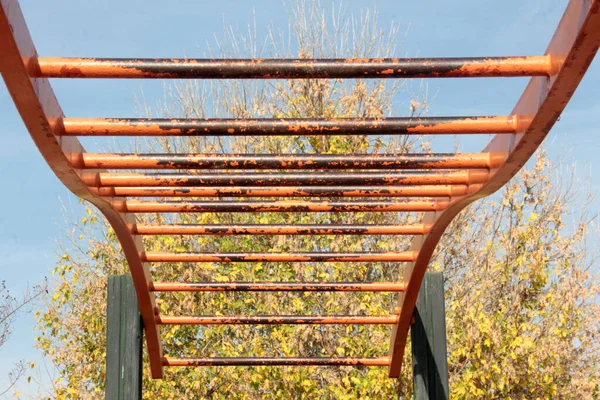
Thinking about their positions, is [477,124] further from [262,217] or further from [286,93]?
[286,93]

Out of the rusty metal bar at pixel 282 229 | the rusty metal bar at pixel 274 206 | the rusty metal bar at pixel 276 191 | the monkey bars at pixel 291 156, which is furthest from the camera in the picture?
the rusty metal bar at pixel 282 229

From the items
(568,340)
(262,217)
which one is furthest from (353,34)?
(568,340)

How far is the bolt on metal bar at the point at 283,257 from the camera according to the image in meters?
4.01

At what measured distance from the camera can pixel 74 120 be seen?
8.27 ft

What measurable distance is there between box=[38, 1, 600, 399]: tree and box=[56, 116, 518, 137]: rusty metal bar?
5433 mm

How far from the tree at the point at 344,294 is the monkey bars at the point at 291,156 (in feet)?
13.7

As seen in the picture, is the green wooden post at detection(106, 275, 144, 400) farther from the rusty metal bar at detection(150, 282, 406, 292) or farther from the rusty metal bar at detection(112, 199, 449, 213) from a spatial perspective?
the rusty metal bar at detection(112, 199, 449, 213)

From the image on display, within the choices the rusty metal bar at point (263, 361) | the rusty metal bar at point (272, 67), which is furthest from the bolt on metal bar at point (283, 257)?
the rusty metal bar at point (272, 67)

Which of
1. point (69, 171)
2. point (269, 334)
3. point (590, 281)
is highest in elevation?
point (590, 281)

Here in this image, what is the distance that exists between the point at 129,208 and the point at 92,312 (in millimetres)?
5999

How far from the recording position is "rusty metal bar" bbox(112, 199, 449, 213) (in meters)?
3.47

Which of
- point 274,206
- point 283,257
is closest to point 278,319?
point 283,257

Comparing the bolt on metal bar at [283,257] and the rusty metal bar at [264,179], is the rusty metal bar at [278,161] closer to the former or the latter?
the rusty metal bar at [264,179]

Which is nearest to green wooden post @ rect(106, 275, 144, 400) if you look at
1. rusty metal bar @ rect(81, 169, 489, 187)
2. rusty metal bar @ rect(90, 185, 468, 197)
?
rusty metal bar @ rect(90, 185, 468, 197)
